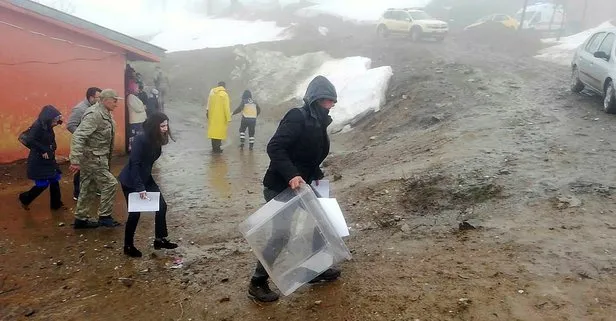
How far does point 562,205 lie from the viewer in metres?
5.57

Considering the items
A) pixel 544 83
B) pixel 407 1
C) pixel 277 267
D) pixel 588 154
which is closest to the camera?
pixel 277 267

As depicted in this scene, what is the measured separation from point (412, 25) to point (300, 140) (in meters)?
20.8

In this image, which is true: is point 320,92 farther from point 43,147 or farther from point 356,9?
point 356,9

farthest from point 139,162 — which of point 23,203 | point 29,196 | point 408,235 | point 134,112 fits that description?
point 134,112

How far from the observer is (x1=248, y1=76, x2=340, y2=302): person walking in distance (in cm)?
408

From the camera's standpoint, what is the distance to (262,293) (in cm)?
433

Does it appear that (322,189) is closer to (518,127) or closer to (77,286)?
(77,286)

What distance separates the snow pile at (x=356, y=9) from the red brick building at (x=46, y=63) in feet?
86.2

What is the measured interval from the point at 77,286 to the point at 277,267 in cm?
224

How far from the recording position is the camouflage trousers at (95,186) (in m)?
6.38

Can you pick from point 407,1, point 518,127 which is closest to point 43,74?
point 518,127

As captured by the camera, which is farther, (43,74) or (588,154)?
(43,74)

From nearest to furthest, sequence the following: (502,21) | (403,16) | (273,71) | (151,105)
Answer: (151,105) < (273,71) < (403,16) < (502,21)

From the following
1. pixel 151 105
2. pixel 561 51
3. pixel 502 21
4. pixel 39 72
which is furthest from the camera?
pixel 502 21
